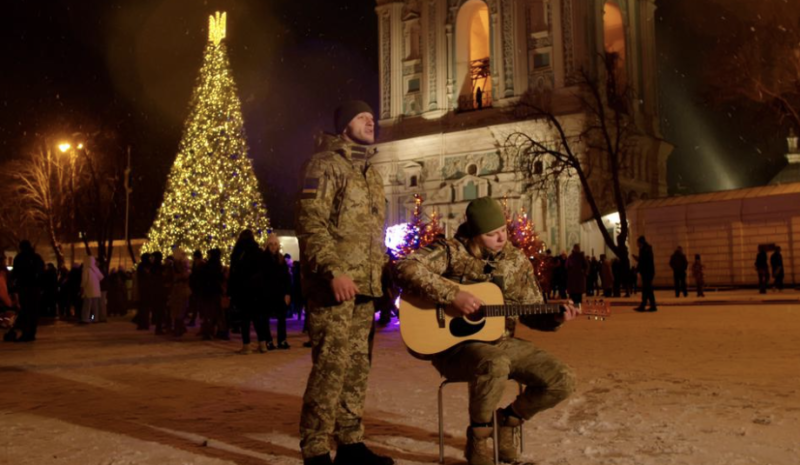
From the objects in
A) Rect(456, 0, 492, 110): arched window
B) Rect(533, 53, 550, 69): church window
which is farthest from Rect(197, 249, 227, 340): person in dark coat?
Rect(456, 0, 492, 110): arched window

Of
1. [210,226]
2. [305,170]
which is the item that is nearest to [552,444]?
[305,170]

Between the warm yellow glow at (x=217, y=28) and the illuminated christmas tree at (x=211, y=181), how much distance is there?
4cm

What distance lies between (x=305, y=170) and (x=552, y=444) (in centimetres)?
215

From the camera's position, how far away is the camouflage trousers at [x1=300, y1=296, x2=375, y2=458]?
162 inches

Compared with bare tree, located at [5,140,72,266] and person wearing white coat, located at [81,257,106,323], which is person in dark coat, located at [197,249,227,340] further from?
bare tree, located at [5,140,72,266]

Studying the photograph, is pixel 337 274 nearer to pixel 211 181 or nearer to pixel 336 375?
pixel 336 375

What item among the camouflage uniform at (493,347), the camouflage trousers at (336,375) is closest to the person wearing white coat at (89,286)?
the camouflage trousers at (336,375)

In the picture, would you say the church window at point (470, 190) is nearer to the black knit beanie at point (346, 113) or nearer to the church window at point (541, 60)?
the church window at point (541, 60)

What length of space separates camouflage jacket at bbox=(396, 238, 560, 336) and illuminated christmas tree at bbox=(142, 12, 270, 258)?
86.0 ft

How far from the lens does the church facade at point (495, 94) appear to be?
40875 millimetres

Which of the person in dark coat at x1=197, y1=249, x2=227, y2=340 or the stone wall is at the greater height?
the stone wall

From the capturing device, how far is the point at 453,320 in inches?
166

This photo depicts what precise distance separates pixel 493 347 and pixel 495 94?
133 feet

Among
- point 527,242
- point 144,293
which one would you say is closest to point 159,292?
point 144,293
